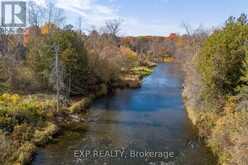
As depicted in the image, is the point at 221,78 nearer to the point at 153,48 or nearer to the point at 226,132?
the point at 226,132

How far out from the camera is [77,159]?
20016mm

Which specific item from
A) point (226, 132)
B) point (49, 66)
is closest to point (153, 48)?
point (49, 66)

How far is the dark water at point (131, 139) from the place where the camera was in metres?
20.2

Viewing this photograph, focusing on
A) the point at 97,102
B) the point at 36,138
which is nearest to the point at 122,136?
the point at 36,138

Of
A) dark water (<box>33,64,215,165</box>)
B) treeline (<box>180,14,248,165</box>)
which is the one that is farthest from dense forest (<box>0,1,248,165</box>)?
dark water (<box>33,64,215,165</box>)

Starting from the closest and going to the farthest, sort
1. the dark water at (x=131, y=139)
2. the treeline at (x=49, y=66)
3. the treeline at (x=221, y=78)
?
1. the dark water at (x=131, y=139)
2. the treeline at (x=221, y=78)
3. the treeline at (x=49, y=66)

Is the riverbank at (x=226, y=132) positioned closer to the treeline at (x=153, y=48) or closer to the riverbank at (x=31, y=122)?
the riverbank at (x=31, y=122)

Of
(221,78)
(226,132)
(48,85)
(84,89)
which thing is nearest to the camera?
(226,132)

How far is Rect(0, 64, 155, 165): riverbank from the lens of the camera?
65.8 ft

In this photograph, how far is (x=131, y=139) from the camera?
24.1 meters

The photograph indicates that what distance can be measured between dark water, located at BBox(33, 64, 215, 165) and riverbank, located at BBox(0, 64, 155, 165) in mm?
948

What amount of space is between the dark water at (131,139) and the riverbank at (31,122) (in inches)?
37.3

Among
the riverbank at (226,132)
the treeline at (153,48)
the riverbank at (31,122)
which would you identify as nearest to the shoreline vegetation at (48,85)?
the riverbank at (31,122)

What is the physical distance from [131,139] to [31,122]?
8.15 metres
